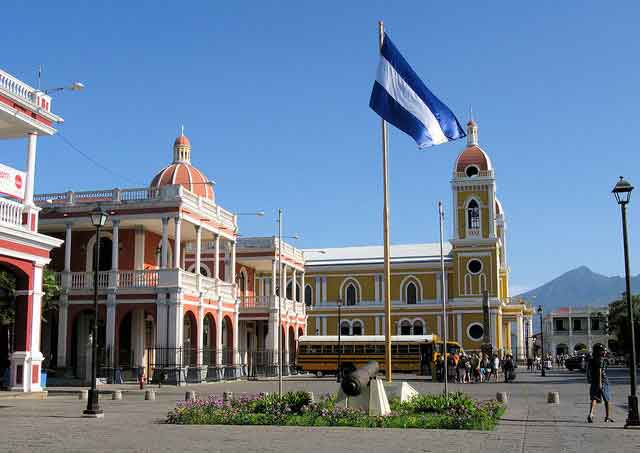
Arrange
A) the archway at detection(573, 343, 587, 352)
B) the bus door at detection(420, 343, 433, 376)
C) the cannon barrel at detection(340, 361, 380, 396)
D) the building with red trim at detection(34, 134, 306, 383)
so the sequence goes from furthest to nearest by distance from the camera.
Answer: the archway at detection(573, 343, 587, 352)
the bus door at detection(420, 343, 433, 376)
the building with red trim at detection(34, 134, 306, 383)
the cannon barrel at detection(340, 361, 380, 396)

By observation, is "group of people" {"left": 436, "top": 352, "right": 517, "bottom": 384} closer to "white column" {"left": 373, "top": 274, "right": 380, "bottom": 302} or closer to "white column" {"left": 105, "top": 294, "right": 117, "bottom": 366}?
"white column" {"left": 105, "top": 294, "right": 117, "bottom": 366}

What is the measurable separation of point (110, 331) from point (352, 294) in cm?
4020

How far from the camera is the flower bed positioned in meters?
16.5

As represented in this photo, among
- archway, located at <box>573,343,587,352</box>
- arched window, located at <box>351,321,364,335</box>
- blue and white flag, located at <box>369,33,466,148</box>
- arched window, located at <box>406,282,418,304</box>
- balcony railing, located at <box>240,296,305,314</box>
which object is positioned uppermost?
blue and white flag, located at <box>369,33,466,148</box>

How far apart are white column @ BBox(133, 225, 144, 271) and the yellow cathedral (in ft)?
91.0

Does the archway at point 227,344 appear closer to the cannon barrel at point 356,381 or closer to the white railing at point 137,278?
the white railing at point 137,278

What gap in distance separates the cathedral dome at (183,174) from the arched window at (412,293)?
26826 mm

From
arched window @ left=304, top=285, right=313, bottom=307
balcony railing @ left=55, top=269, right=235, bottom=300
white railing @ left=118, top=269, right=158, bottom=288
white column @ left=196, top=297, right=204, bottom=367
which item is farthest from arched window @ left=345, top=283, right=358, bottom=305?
white railing @ left=118, top=269, right=158, bottom=288

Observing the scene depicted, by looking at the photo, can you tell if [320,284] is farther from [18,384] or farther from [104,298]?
[18,384]

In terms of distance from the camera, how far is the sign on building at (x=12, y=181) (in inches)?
971

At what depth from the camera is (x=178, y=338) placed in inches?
1537

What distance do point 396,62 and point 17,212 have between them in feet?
44.4

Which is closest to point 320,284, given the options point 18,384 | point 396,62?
point 18,384

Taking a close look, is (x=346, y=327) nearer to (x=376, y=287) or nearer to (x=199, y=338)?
(x=376, y=287)
